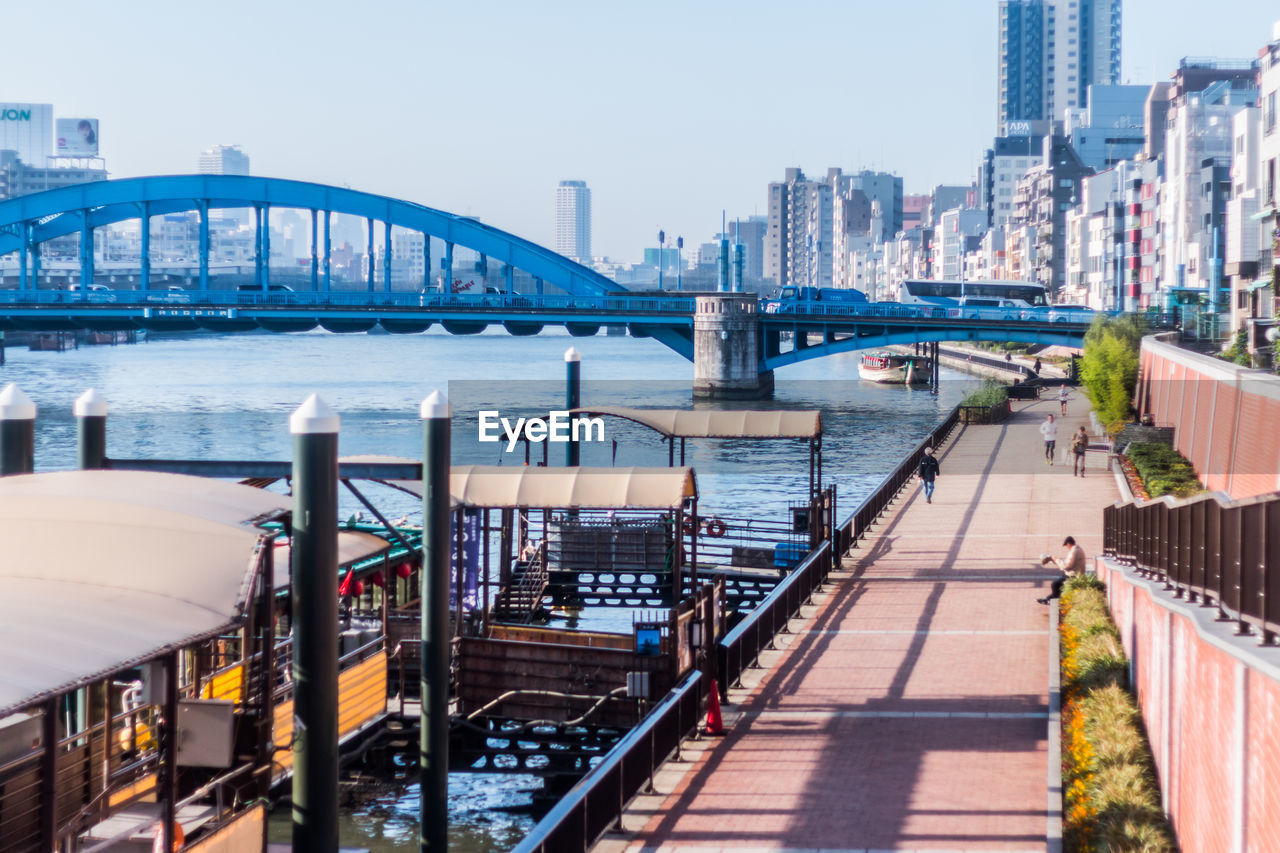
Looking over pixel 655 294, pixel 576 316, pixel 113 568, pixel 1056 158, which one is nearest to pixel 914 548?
pixel 113 568

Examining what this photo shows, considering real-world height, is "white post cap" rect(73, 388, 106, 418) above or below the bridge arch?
below

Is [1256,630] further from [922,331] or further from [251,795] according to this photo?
[922,331]

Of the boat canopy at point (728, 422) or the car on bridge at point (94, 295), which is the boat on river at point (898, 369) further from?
the boat canopy at point (728, 422)

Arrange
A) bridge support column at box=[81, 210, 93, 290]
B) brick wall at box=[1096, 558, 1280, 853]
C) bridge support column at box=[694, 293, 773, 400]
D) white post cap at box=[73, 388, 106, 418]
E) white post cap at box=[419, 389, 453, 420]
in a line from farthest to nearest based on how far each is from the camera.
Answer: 1. bridge support column at box=[81, 210, 93, 290]
2. bridge support column at box=[694, 293, 773, 400]
3. white post cap at box=[73, 388, 106, 418]
4. white post cap at box=[419, 389, 453, 420]
5. brick wall at box=[1096, 558, 1280, 853]

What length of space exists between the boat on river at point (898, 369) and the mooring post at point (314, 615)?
102052 millimetres

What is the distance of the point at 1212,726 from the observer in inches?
382

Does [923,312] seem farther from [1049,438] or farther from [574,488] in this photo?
[574,488]

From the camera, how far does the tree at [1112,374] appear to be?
56219 millimetres

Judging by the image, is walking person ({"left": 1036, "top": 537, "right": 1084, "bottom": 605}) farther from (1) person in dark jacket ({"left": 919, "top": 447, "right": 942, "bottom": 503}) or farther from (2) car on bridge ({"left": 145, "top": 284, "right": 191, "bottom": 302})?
(2) car on bridge ({"left": 145, "top": 284, "right": 191, "bottom": 302})

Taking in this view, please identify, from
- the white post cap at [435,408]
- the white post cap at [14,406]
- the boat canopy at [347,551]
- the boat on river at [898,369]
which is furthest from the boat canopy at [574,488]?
the boat on river at [898,369]

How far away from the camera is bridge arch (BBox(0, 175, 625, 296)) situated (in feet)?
328

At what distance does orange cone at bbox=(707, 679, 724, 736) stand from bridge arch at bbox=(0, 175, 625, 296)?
83.7 metres

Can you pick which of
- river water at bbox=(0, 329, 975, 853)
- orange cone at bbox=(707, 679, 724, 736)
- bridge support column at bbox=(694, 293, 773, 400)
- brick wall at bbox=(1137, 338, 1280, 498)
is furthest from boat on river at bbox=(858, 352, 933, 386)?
orange cone at bbox=(707, 679, 724, 736)

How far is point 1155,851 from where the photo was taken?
35.3 feet
